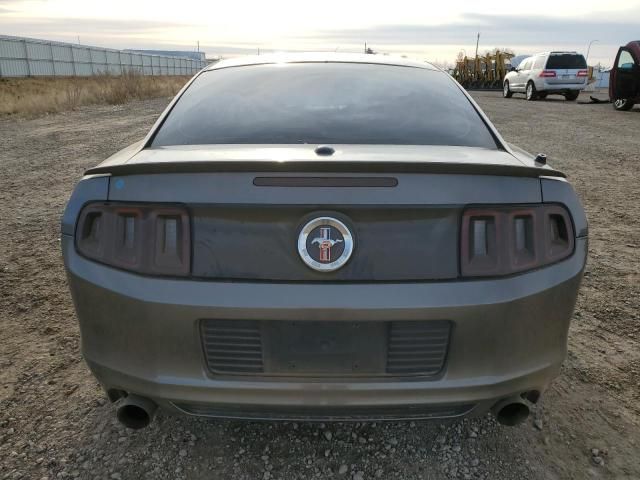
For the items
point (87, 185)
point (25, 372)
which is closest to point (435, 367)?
point (87, 185)

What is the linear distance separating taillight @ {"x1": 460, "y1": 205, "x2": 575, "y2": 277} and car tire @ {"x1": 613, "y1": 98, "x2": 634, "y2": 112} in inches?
682

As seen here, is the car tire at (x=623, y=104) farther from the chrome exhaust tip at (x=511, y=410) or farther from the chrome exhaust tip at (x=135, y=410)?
the chrome exhaust tip at (x=135, y=410)

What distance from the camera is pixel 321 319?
5.44 ft

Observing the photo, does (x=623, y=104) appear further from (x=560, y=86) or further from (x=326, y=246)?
(x=326, y=246)

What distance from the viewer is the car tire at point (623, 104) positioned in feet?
53.7

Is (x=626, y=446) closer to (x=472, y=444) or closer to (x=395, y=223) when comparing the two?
(x=472, y=444)

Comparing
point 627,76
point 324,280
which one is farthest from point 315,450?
point 627,76

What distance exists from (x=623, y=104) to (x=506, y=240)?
703 inches

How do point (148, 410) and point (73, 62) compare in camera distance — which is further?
point (73, 62)

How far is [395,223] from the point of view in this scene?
1.67 metres

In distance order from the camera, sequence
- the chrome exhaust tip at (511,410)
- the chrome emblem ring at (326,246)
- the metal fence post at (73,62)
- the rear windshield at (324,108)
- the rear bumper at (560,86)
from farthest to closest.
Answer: the metal fence post at (73,62) → the rear bumper at (560,86) → the rear windshield at (324,108) → the chrome exhaust tip at (511,410) → the chrome emblem ring at (326,246)

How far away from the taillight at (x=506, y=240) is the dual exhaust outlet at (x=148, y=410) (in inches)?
19.1

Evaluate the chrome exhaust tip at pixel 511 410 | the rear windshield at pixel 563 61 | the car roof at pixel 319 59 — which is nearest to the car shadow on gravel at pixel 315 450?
the chrome exhaust tip at pixel 511 410

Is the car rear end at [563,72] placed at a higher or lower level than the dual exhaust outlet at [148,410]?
higher
